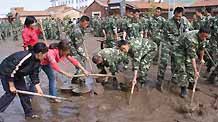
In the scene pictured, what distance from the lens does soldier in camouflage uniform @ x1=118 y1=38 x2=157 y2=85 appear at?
6.87 metres

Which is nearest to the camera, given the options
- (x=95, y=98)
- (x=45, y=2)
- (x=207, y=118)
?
(x=207, y=118)

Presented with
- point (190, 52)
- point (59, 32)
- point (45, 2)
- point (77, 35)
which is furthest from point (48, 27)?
point (45, 2)

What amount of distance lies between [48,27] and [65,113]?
2372 cm

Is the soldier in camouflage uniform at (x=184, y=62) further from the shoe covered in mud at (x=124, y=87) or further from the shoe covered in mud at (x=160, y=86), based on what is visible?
the shoe covered in mud at (x=124, y=87)

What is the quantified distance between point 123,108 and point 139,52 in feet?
4.13

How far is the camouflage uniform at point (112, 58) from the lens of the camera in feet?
24.8

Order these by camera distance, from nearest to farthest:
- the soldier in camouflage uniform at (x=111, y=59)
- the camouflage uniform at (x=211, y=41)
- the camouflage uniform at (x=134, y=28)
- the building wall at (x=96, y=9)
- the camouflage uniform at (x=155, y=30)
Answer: the soldier in camouflage uniform at (x=111, y=59), the camouflage uniform at (x=211, y=41), the camouflage uniform at (x=155, y=30), the camouflage uniform at (x=134, y=28), the building wall at (x=96, y=9)

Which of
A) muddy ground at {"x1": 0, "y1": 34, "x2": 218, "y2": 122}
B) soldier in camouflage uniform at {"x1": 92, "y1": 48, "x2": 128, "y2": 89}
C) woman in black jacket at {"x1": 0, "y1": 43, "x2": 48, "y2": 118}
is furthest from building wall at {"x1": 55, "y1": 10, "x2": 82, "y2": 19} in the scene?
woman in black jacket at {"x1": 0, "y1": 43, "x2": 48, "y2": 118}

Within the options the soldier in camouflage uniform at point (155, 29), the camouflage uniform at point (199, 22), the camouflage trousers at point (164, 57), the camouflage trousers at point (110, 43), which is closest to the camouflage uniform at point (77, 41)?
the camouflage trousers at point (164, 57)

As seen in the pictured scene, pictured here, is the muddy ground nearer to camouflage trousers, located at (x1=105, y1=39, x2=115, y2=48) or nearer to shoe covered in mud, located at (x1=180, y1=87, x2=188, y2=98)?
shoe covered in mud, located at (x1=180, y1=87, x2=188, y2=98)

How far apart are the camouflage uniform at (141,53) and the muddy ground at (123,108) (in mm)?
529

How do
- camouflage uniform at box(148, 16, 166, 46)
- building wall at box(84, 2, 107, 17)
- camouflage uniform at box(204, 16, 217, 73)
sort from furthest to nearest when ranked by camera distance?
building wall at box(84, 2, 107, 17) < camouflage uniform at box(148, 16, 166, 46) < camouflage uniform at box(204, 16, 217, 73)

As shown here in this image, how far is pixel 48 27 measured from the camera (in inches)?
1152

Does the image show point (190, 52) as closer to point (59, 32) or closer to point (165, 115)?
point (165, 115)
